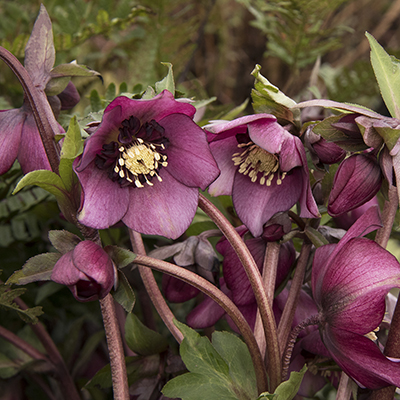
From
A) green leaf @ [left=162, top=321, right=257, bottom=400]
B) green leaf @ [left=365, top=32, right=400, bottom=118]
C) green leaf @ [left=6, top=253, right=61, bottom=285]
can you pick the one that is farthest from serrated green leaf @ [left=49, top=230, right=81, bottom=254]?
green leaf @ [left=365, top=32, right=400, bottom=118]

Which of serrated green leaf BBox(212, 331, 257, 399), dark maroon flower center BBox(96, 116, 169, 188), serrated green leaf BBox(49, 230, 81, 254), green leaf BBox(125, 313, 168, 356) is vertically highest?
dark maroon flower center BBox(96, 116, 169, 188)

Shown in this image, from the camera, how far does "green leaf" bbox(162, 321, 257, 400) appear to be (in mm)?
413

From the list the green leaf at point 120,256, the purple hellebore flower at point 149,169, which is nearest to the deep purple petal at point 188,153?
the purple hellebore flower at point 149,169

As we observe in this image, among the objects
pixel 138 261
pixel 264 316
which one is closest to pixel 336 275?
pixel 264 316

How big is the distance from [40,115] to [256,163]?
0.23 metres

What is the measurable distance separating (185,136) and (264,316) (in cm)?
20

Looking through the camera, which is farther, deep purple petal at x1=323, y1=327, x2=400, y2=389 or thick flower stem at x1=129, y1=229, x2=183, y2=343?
thick flower stem at x1=129, y1=229, x2=183, y2=343

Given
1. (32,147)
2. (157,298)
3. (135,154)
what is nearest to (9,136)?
(32,147)

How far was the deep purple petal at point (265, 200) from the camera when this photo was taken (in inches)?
18.1

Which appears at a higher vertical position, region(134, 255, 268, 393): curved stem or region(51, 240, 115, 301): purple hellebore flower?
region(51, 240, 115, 301): purple hellebore flower

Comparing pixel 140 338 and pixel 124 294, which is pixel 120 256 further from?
pixel 140 338

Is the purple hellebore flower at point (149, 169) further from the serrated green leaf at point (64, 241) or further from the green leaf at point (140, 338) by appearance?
the green leaf at point (140, 338)

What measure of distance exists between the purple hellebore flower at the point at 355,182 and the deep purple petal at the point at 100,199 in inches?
8.1

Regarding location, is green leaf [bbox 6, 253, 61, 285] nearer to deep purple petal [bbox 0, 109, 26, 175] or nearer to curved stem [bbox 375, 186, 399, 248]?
deep purple petal [bbox 0, 109, 26, 175]
